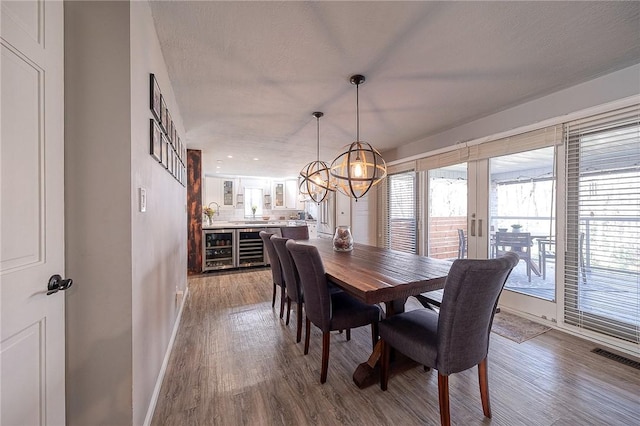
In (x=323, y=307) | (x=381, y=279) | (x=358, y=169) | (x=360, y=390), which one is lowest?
(x=360, y=390)

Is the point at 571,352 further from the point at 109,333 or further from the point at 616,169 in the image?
the point at 109,333

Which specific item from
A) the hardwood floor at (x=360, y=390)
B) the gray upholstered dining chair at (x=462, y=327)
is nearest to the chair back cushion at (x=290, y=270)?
the hardwood floor at (x=360, y=390)

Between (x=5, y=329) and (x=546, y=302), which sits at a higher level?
(x=5, y=329)

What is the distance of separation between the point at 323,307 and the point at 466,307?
0.88 meters

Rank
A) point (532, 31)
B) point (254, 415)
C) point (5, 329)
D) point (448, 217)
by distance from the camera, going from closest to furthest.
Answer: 1. point (5, 329)
2. point (254, 415)
3. point (532, 31)
4. point (448, 217)

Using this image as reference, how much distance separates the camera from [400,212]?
4488mm

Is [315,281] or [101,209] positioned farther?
[315,281]

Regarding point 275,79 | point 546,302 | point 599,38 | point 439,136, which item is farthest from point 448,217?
point 275,79

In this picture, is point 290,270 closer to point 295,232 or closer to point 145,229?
point 145,229

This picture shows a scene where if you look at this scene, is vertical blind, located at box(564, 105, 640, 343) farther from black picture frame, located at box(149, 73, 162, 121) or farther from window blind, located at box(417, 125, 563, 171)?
black picture frame, located at box(149, 73, 162, 121)

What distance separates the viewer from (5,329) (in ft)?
2.44

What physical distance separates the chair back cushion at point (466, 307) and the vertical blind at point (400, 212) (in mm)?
2906

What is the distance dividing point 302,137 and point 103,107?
2.99 metres

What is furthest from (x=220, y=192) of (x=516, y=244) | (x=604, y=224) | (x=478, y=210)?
(x=604, y=224)
